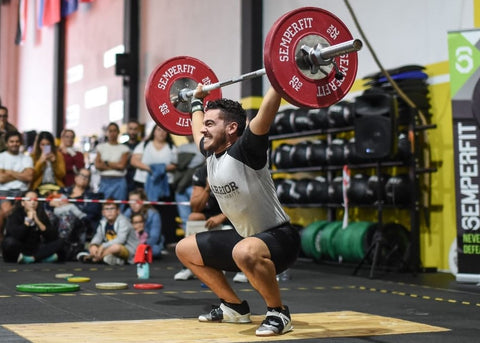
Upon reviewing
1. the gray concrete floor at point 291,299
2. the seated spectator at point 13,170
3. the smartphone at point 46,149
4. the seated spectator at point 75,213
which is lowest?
the gray concrete floor at point 291,299

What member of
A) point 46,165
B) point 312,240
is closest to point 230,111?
point 312,240

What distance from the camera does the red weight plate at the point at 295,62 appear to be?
10.6 feet

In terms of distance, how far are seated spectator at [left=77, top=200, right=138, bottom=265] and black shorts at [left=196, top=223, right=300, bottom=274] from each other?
388 centimetres

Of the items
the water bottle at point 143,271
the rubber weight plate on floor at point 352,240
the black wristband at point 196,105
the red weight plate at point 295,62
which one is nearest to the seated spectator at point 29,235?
the water bottle at point 143,271

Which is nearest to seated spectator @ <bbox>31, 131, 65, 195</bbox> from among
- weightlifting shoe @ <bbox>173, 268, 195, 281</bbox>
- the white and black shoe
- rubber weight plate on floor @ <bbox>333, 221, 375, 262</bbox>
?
weightlifting shoe @ <bbox>173, 268, 195, 281</bbox>

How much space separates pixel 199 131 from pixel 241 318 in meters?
0.99

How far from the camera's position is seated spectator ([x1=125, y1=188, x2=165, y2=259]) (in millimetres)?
7992

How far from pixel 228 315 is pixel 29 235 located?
434cm

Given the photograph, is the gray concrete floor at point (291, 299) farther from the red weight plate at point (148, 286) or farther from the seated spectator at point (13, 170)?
the seated spectator at point (13, 170)

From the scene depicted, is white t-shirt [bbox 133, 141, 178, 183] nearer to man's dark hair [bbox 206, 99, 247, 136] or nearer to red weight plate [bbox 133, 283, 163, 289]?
red weight plate [bbox 133, 283, 163, 289]

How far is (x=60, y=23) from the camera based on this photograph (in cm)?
1688

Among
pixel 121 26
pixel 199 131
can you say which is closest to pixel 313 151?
pixel 199 131

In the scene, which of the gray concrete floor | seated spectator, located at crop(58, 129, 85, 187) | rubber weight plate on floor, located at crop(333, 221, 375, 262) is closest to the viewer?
the gray concrete floor

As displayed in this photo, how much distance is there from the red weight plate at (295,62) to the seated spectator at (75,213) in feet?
16.6
